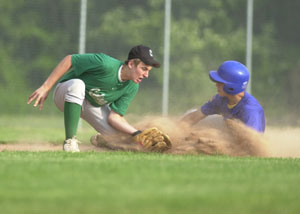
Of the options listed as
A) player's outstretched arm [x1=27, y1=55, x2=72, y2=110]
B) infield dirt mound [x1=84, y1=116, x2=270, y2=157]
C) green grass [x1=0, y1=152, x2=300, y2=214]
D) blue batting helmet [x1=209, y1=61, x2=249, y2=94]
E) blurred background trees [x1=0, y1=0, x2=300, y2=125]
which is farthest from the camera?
blurred background trees [x1=0, y1=0, x2=300, y2=125]

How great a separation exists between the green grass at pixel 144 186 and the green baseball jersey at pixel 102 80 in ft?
5.60

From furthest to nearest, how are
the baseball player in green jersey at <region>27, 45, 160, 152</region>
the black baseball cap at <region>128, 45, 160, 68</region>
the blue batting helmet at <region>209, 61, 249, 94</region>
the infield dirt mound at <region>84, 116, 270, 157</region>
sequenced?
the blue batting helmet at <region>209, 61, 249, 94</region>
the black baseball cap at <region>128, 45, 160, 68</region>
the infield dirt mound at <region>84, 116, 270, 157</region>
the baseball player in green jersey at <region>27, 45, 160, 152</region>

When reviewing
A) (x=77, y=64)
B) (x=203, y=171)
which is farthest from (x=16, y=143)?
(x=203, y=171)

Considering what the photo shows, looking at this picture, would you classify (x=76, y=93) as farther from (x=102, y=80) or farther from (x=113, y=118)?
(x=113, y=118)

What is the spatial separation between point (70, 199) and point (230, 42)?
1209 cm

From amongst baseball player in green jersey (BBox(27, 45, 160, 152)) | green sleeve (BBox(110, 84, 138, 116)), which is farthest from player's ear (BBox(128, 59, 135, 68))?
green sleeve (BBox(110, 84, 138, 116))

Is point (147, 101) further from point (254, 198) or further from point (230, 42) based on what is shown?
point (254, 198)

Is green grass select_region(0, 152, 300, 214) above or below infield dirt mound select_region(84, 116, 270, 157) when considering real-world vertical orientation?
above

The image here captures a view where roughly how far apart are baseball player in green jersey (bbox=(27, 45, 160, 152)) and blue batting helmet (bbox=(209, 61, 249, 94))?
2.72 feet

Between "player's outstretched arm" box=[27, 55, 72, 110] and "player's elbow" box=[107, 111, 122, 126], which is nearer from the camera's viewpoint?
"player's outstretched arm" box=[27, 55, 72, 110]

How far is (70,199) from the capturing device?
3.19 metres

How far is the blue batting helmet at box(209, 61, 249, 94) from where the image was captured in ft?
22.3

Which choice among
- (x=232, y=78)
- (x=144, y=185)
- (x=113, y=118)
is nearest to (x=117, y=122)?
(x=113, y=118)

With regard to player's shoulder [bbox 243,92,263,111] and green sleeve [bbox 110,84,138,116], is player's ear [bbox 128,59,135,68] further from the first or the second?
player's shoulder [bbox 243,92,263,111]
